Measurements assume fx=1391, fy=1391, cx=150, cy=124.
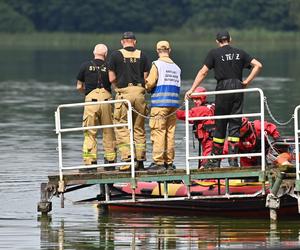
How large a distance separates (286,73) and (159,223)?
40919 mm

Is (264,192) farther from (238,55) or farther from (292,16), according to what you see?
(292,16)

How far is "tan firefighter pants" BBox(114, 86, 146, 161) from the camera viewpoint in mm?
18547

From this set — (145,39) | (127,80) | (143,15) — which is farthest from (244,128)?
(143,15)

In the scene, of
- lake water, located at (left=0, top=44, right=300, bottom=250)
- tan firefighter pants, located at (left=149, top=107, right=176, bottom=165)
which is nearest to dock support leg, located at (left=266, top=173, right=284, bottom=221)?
lake water, located at (left=0, top=44, right=300, bottom=250)

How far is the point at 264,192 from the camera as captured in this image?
57.6ft

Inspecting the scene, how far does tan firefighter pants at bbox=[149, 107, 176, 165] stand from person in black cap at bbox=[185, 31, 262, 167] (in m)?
0.60

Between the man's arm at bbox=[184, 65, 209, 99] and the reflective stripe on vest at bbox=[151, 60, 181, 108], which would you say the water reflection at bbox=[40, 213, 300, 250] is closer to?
the reflective stripe on vest at bbox=[151, 60, 181, 108]

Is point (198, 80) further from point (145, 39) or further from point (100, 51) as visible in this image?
point (145, 39)

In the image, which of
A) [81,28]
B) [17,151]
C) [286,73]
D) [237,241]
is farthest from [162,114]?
[81,28]

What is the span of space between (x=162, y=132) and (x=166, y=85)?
631mm

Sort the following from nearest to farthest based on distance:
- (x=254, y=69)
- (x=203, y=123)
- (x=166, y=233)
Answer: (x=166, y=233) < (x=254, y=69) < (x=203, y=123)

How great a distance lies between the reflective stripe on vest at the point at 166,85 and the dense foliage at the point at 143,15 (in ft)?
304

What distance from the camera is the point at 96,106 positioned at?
18828mm

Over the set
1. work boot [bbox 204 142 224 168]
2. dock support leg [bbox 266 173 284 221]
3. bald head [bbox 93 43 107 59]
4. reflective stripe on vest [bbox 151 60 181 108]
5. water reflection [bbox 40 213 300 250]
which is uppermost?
bald head [bbox 93 43 107 59]
